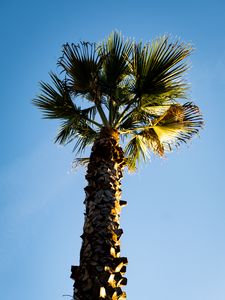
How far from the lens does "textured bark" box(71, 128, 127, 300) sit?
140 inches

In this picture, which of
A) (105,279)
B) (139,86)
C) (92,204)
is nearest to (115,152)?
(92,204)

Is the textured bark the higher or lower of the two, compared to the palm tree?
lower

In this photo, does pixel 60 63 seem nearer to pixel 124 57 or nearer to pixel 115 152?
pixel 124 57

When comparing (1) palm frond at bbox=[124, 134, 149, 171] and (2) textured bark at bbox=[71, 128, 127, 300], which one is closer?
(2) textured bark at bbox=[71, 128, 127, 300]

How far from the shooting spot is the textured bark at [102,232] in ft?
11.6

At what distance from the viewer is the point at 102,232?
13.4 ft

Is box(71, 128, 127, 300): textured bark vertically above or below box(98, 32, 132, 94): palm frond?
below

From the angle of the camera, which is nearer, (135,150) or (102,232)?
(102,232)

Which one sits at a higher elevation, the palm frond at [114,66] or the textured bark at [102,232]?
the palm frond at [114,66]

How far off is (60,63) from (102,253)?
4.29 meters

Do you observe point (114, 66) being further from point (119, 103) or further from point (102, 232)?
point (102, 232)

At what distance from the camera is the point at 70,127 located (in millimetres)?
7484

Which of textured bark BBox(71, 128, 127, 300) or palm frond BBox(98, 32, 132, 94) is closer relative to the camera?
textured bark BBox(71, 128, 127, 300)

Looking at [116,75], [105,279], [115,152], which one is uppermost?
[116,75]
